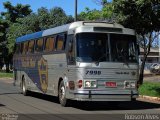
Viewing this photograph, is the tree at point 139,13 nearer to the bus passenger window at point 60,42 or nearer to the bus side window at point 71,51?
the bus passenger window at point 60,42

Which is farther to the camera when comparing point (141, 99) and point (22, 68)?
point (22, 68)

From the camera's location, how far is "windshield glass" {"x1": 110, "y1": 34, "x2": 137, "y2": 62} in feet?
54.4

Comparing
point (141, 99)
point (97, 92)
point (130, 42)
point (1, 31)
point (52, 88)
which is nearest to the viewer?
point (97, 92)

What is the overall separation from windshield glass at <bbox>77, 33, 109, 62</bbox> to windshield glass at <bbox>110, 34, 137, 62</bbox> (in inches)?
11.8

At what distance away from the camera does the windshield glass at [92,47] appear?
16172 mm

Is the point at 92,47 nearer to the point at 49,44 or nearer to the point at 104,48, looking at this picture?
the point at 104,48

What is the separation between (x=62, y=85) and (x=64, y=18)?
88.5ft

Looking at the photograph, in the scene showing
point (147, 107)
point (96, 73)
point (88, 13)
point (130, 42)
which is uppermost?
point (88, 13)

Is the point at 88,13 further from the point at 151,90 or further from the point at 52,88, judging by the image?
the point at 52,88

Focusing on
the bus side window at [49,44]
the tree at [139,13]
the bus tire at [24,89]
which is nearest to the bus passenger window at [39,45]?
the bus side window at [49,44]

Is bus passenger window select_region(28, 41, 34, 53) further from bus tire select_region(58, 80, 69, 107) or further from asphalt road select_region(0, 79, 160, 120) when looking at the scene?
bus tire select_region(58, 80, 69, 107)

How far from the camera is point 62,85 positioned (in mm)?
17766

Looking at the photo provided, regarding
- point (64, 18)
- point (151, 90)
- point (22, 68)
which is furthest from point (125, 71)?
point (64, 18)

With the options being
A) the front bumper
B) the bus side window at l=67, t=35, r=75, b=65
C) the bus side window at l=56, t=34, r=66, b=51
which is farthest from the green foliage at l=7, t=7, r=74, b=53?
the front bumper
